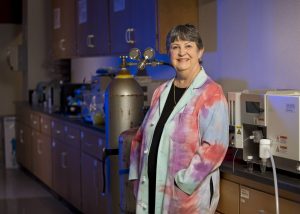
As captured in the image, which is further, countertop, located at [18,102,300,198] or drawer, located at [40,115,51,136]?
drawer, located at [40,115,51,136]

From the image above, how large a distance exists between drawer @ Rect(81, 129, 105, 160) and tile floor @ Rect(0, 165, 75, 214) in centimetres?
91

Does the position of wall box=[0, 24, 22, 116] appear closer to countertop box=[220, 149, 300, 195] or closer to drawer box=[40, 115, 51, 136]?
drawer box=[40, 115, 51, 136]

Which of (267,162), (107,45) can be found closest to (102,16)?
(107,45)

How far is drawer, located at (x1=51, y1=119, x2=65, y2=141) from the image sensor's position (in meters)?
4.97

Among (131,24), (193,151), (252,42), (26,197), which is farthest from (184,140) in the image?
(26,197)

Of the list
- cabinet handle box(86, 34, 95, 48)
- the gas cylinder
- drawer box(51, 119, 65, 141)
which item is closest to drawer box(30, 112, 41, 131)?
drawer box(51, 119, 65, 141)

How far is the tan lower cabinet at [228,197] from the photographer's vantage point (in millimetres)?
2443

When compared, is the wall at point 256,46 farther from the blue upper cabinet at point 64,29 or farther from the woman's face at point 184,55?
the blue upper cabinet at point 64,29

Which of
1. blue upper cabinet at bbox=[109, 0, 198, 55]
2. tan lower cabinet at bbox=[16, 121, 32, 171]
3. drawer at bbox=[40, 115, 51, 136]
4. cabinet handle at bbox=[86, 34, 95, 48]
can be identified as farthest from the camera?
tan lower cabinet at bbox=[16, 121, 32, 171]

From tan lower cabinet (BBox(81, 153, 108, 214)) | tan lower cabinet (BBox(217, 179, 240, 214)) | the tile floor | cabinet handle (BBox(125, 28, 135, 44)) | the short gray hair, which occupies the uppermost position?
cabinet handle (BBox(125, 28, 135, 44))

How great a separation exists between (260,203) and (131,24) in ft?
6.29

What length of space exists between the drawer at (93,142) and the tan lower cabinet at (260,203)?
166 centimetres

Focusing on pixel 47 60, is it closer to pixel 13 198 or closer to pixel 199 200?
pixel 13 198

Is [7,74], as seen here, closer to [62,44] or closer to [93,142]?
[62,44]
